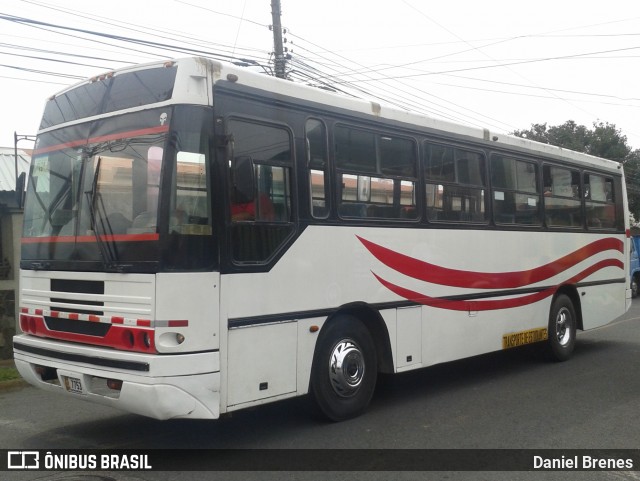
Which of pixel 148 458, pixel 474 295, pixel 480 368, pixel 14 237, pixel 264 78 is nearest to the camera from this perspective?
pixel 148 458

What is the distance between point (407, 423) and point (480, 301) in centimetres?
254

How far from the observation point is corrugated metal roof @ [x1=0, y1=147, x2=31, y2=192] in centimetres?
1394

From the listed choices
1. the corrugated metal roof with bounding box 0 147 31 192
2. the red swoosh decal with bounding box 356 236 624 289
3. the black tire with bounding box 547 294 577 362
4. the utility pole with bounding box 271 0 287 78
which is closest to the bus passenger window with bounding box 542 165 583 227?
the red swoosh decal with bounding box 356 236 624 289

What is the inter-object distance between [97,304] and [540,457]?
4.07m

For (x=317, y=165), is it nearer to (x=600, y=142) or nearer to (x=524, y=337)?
(x=524, y=337)

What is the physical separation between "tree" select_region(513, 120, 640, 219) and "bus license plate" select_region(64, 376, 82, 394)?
34.6 m

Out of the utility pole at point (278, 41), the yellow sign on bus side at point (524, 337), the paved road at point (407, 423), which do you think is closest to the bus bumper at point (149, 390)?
the paved road at point (407, 423)

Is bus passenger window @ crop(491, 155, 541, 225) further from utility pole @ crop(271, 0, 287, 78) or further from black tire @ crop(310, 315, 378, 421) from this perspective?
utility pole @ crop(271, 0, 287, 78)

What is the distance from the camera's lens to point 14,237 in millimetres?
12586

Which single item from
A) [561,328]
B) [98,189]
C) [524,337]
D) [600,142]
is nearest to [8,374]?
[98,189]

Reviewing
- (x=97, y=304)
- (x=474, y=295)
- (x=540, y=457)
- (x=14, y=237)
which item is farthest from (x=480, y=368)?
(x=14, y=237)

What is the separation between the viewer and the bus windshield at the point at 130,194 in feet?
17.9

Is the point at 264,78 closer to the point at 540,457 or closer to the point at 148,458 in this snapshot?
the point at 148,458

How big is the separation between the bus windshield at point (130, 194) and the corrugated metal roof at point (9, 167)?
25.3 ft
